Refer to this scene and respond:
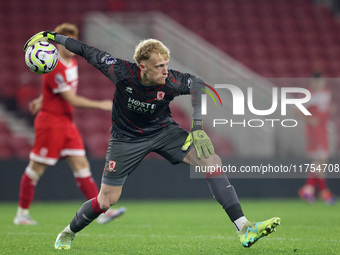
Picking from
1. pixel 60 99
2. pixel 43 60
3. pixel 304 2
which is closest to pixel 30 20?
pixel 304 2

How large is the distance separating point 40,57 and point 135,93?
37.5 inches

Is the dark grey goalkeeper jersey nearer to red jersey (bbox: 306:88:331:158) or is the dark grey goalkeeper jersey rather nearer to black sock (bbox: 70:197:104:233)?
black sock (bbox: 70:197:104:233)

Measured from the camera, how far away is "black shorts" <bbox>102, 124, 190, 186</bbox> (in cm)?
507

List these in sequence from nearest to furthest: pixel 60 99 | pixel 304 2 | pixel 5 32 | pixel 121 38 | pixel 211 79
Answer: pixel 60 99, pixel 211 79, pixel 121 38, pixel 5 32, pixel 304 2

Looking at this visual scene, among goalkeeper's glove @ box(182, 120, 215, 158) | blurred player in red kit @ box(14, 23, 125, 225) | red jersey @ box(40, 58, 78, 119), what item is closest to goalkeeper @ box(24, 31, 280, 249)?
goalkeeper's glove @ box(182, 120, 215, 158)

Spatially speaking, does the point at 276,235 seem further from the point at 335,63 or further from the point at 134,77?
the point at 335,63

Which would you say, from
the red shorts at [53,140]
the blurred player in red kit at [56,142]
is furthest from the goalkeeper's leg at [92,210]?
the red shorts at [53,140]

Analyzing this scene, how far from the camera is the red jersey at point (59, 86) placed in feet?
23.2

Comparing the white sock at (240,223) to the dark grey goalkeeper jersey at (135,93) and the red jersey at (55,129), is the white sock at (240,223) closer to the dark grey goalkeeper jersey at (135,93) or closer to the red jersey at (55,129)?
the dark grey goalkeeper jersey at (135,93)

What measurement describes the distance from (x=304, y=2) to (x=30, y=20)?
7.52m

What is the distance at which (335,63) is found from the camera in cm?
1497

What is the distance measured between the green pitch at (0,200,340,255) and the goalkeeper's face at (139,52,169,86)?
4.62 feet

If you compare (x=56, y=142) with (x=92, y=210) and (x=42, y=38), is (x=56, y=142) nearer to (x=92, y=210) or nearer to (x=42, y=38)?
(x=42, y=38)

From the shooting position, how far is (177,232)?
21.1 ft
